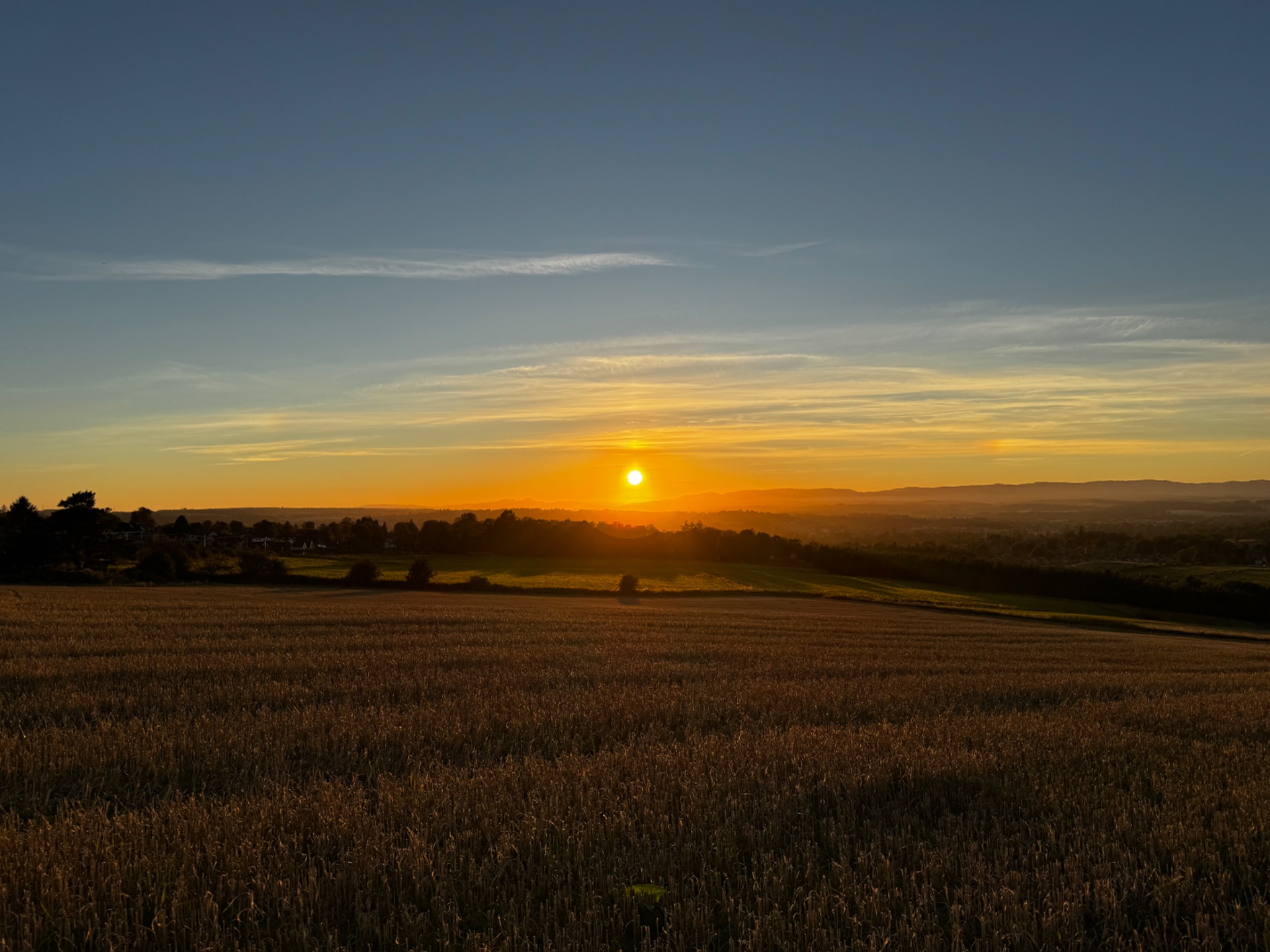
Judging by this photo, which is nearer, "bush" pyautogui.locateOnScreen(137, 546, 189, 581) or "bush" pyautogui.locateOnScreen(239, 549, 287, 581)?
"bush" pyautogui.locateOnScreen(137, 546, 189, 581)

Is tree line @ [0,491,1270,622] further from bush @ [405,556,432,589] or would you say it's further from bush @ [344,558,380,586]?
bush @ [405,556,432,589]

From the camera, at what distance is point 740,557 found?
8069cm

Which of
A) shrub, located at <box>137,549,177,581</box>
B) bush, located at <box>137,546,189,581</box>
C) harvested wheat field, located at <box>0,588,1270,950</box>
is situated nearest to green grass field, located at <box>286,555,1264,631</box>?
bush, located at <box>137,546,189,581</box>

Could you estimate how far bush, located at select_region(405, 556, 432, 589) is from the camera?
179ft

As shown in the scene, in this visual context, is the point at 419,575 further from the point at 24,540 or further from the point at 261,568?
the point at 24,540

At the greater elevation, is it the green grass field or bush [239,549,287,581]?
bush [239,549,287,581]

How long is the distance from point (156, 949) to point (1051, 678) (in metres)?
15.6

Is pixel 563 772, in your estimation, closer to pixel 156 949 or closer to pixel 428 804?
pixel 428 804

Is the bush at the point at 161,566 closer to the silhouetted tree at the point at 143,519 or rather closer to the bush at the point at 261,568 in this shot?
the bush at the point at 261,568

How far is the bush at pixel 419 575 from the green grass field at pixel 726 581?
1.56 m

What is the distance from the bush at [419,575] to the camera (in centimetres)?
5469

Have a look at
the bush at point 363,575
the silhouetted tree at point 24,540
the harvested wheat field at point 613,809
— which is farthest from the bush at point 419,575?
the harvested wheat field at point 613,809

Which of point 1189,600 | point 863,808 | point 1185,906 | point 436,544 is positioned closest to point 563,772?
point 863,808

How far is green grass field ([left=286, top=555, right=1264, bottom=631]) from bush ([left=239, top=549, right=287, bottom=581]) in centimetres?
171
